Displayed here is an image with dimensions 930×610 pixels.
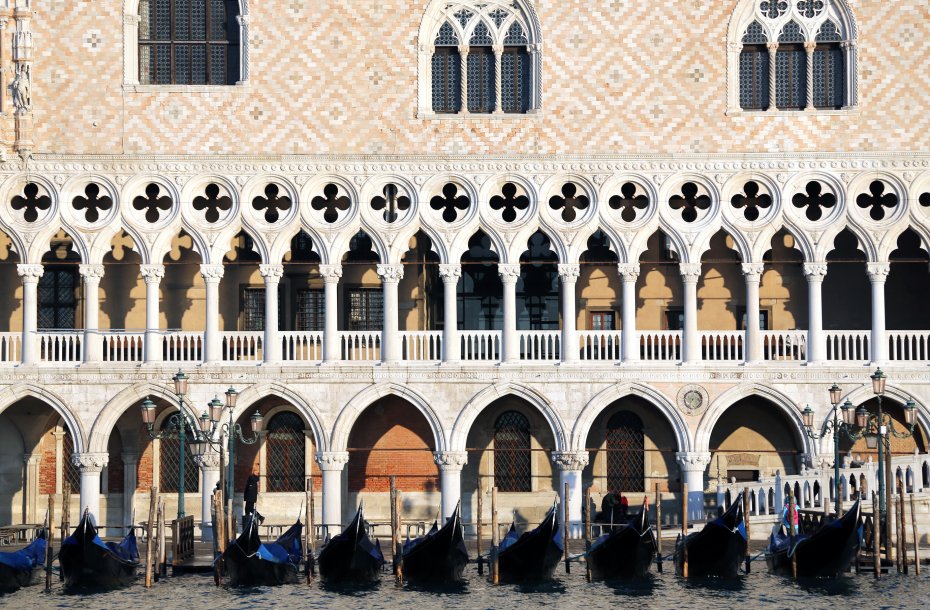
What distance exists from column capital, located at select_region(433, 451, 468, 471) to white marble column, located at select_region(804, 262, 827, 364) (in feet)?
16.3

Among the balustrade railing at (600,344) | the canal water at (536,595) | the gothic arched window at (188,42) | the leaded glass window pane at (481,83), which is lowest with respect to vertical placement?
the canal water at (536,595)

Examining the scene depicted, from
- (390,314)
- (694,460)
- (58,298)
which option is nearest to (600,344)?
(694,460)

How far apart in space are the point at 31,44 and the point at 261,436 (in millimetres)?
6632

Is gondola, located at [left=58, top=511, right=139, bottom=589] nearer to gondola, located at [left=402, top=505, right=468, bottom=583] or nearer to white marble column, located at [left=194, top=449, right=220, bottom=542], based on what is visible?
white marble column, located at [left=194, top=449, right=220, bottom=542]

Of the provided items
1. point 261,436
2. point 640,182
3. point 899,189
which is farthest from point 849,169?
point 261,436

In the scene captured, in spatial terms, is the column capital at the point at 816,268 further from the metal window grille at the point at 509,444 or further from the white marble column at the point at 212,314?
the white marble column at the point at 212,314

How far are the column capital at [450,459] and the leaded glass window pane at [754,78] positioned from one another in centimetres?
624

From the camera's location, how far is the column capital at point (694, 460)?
30.4 meters

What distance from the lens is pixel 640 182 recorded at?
100 feet

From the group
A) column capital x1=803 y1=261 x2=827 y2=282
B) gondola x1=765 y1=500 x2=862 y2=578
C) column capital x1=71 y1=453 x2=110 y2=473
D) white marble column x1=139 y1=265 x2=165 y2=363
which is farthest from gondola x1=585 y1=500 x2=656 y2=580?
column capital x1=71 y1=453 x2=110 y2=473

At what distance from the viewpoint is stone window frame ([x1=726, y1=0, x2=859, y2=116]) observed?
99.8ft

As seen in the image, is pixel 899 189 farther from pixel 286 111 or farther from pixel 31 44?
pixel 31 44

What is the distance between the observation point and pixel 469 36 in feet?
101

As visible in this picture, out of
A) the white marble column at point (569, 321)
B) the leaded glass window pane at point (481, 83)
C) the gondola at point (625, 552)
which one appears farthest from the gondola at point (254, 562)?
the leaded glass window pane at point (481, 83)
